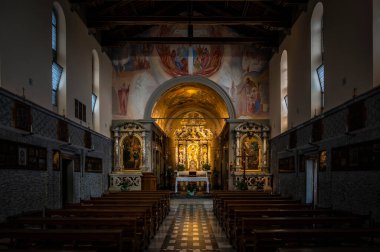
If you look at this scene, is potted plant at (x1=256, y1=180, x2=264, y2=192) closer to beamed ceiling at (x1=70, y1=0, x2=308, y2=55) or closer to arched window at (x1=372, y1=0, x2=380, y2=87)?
beamed ceiling at (x1=70, y1=0, x2=308, y2=55)

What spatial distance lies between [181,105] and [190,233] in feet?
75.0

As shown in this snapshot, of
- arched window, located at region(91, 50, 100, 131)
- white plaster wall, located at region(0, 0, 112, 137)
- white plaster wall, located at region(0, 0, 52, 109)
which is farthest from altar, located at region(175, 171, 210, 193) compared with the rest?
white plaster wall, located at region(0, 0, 52, 109)

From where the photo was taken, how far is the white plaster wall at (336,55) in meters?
11.4

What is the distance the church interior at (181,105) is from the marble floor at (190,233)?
0.19 feet

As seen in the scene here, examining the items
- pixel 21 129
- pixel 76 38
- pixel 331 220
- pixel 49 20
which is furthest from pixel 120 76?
pixel 331 220

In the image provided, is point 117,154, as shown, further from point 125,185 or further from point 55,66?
point 55,66

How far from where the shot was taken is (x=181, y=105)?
35.9 m

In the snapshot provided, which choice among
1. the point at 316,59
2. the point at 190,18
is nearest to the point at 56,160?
the point at 190,18

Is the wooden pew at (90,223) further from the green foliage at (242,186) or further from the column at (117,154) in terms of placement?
the column at (117,154)

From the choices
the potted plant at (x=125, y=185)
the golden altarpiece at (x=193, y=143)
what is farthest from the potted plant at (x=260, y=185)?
the golden altarpiece at (x=193, y=143)

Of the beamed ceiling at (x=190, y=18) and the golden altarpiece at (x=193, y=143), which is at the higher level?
the beamed ceiling at (x=190, y=18)

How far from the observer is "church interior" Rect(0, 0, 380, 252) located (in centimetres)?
1016

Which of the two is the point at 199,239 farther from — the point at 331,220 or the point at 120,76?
the point at 120,76

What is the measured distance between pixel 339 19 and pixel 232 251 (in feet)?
23.8
